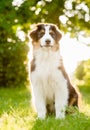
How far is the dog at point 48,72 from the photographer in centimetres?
949

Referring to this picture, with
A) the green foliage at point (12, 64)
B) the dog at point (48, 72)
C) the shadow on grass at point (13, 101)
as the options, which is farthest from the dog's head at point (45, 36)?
the green foliage at point (12, 64)

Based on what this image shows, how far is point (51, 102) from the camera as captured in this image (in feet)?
32.4

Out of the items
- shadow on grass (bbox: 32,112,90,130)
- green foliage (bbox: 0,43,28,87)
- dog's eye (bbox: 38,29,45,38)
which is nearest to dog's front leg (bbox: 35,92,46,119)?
shadow on grass (bbox: 32,112,90,130)

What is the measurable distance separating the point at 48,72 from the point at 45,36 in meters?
0.74

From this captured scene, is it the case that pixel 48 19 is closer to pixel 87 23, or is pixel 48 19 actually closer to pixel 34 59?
pixel 87 23

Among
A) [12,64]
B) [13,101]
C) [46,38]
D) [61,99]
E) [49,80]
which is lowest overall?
[13,101]

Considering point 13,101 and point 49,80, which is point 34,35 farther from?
point 13,101

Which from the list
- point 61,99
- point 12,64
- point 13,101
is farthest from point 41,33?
point 12,64

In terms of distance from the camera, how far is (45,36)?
9.21 m

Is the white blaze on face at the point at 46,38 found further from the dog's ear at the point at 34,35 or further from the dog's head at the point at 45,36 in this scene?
the dog's ear at the point at 34,35

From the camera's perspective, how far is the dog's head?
30.3ft

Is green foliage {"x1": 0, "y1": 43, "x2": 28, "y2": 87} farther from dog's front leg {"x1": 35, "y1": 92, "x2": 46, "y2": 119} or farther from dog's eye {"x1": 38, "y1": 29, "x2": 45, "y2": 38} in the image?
dog's eye {"x1": 38, "y1": 29, "x2": 45, "y2": 38}

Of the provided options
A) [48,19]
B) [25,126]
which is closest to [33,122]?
[25,126]

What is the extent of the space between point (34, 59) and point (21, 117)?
1.17 metres
